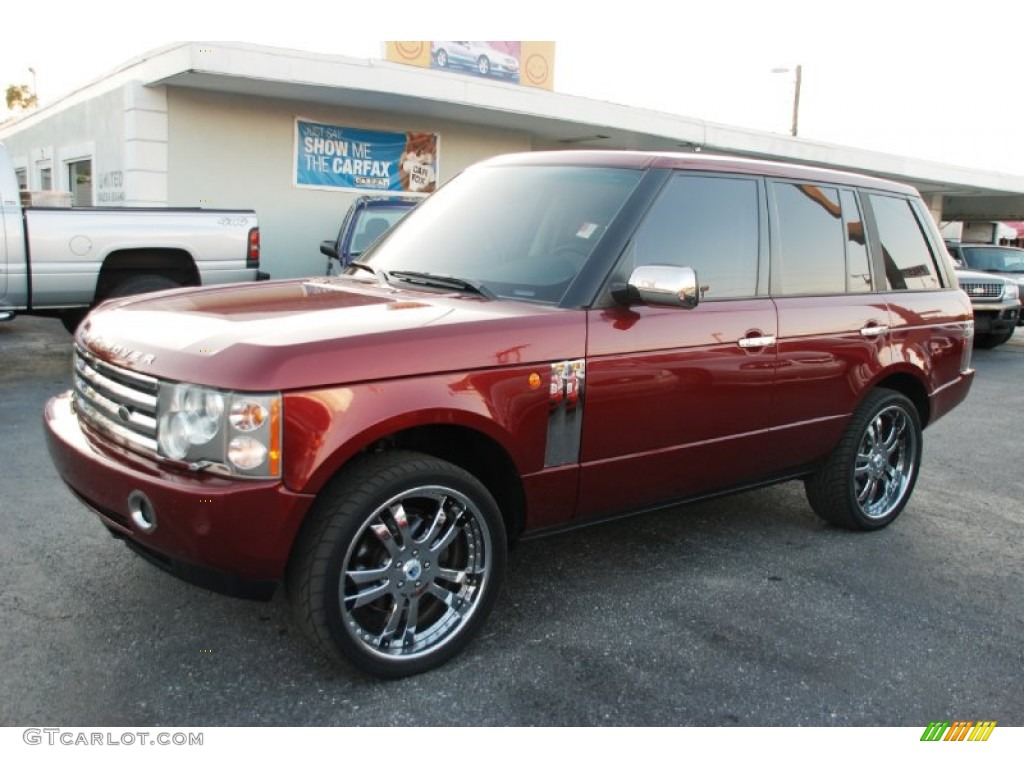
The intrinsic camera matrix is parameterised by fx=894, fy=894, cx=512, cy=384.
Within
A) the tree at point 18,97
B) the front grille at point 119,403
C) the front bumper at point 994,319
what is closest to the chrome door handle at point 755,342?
the front grille at point 119,403

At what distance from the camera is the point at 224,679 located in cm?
300

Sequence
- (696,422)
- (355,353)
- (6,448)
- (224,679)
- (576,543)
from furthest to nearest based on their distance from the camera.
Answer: (6,448) → (576,543) → (696,422) → (224,679) → (355,353)

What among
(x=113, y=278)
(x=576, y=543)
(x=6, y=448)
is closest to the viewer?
(x=576, y=543)

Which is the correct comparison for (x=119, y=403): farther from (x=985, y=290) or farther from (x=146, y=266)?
(x=985, y=290)

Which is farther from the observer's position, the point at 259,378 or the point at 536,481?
the point at 536,481

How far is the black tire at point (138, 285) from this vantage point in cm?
873

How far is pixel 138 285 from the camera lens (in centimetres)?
888

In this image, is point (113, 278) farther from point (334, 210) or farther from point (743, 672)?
point (743, 672)

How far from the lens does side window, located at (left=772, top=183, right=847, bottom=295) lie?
424cm

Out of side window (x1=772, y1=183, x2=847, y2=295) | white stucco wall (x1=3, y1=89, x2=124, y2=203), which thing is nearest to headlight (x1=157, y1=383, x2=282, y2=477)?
side window (x1=772, y1=183, x2=847, y2=295)

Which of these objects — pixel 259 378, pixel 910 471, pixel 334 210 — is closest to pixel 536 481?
pixel 259 378

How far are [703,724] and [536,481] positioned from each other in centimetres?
101

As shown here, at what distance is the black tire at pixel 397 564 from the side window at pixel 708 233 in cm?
126
